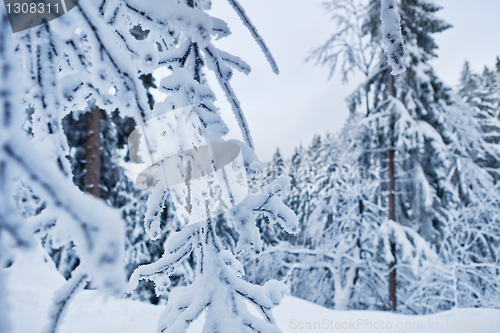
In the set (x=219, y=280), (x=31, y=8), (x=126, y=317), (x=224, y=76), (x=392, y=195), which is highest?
(x=31, y=8)

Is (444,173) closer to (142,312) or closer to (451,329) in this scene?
(451,329)

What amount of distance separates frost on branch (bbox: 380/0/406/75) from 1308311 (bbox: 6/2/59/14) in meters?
1.04

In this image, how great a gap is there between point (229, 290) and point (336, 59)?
834 cm

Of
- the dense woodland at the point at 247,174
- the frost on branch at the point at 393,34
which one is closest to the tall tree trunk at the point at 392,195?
the dense woodland at the point at 247,174

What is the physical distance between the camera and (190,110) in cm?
97

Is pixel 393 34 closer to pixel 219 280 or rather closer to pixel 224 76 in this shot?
pixel 224 76

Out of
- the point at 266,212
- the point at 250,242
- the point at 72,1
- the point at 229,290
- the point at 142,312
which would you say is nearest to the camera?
the point at 72,1

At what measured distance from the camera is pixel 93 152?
630cm

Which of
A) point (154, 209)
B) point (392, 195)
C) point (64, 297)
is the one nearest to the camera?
point (64, 297)

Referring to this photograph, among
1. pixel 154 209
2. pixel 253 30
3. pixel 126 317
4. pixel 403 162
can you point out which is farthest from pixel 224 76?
pixel 403 162

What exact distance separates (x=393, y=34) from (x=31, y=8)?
113 centimetres

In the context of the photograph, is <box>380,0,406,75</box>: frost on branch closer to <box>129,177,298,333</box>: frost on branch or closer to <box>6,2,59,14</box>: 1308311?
<box>129,177,298,333</box>: frost on branch

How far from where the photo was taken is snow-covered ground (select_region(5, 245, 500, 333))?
227 centimetres

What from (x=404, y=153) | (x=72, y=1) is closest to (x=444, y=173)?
(x=404, y=153)
